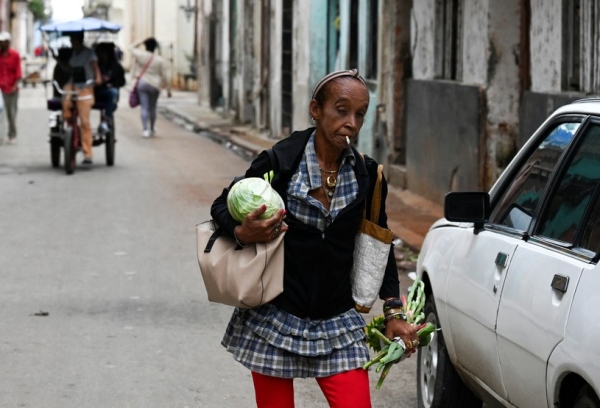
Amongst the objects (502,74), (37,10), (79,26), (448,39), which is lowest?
(502,74)

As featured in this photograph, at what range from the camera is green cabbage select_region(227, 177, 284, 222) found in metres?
3.91

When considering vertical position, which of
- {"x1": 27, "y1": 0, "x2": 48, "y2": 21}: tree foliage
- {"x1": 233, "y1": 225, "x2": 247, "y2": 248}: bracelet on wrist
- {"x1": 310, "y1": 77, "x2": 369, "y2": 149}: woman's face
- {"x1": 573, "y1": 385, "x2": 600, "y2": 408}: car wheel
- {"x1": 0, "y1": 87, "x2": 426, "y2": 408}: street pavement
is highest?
{"x1": 27, "y1": 0, "x2": 48, "y2": 21}: tree foliage

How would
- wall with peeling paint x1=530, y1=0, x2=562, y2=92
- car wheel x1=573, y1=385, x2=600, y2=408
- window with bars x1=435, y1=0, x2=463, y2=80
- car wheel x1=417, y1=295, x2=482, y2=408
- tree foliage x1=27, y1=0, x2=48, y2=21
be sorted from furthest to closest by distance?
tree foliage x1=27, y1=0, x2=48, y2=21 < window with bars x1=435, y1=0, x2=463, y2=80 < wall with peeling paint x1=530, y1=0, x2=562, y2=92 < car wheel x1=417, y1=295, x2=482, y2=408 < car wheel x1=573, y1=385, x2=600, y2=408

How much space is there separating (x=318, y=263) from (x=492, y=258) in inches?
50.8

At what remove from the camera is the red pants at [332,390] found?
161 inches

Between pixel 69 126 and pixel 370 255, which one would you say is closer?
pixel 370 255

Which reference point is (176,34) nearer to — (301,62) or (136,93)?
(136,93)

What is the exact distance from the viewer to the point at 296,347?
4094mm

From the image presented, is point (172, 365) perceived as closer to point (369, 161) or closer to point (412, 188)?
point (369, 161)

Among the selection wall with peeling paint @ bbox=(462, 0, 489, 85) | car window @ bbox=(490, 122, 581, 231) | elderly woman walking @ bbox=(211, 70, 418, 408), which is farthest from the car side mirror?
wall with peeling paint @ bbox=(462, 0, 489, 85)

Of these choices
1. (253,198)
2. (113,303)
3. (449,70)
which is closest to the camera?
(253,198)

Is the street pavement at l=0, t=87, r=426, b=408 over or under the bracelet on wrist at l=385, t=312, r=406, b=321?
under

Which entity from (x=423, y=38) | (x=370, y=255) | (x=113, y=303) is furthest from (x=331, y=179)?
(x=423, y=38)

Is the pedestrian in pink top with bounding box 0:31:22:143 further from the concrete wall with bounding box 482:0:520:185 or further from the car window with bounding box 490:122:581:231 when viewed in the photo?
the car window with bounding box 490:122:581:231
